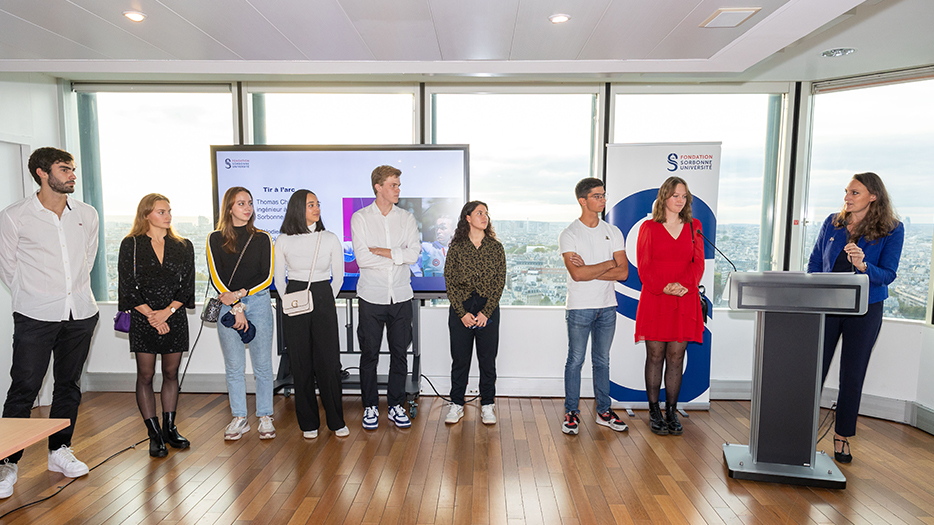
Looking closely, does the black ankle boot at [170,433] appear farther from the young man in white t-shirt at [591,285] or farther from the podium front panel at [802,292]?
the podium front panel at [802,292]

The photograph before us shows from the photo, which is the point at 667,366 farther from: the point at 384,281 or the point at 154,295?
the point at 154,295

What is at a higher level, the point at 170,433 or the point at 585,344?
the point at 585,344

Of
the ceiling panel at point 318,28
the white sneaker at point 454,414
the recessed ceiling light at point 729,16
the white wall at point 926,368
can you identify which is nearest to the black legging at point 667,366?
the white sneaker at point 454,414


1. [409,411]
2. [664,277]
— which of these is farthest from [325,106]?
[664,277]

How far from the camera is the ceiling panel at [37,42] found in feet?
9.72

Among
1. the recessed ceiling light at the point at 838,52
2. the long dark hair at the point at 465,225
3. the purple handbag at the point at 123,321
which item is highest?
the recessed ceiling light at the point at 838,52

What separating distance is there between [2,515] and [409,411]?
240 centimetres

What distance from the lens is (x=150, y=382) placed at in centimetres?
333

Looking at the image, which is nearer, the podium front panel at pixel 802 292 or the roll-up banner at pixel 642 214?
the podium front panel at pixel 802 292

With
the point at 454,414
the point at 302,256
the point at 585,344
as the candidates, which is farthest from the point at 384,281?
the point at 585,344

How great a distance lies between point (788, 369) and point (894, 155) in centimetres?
260

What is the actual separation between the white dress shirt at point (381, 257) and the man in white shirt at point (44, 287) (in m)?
1.69

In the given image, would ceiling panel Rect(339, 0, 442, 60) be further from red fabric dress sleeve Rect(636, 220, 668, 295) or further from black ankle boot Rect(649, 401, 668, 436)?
black ankle boot Rect(649, 401, 668, 436)

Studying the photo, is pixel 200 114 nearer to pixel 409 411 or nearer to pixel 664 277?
pixel 409 411
